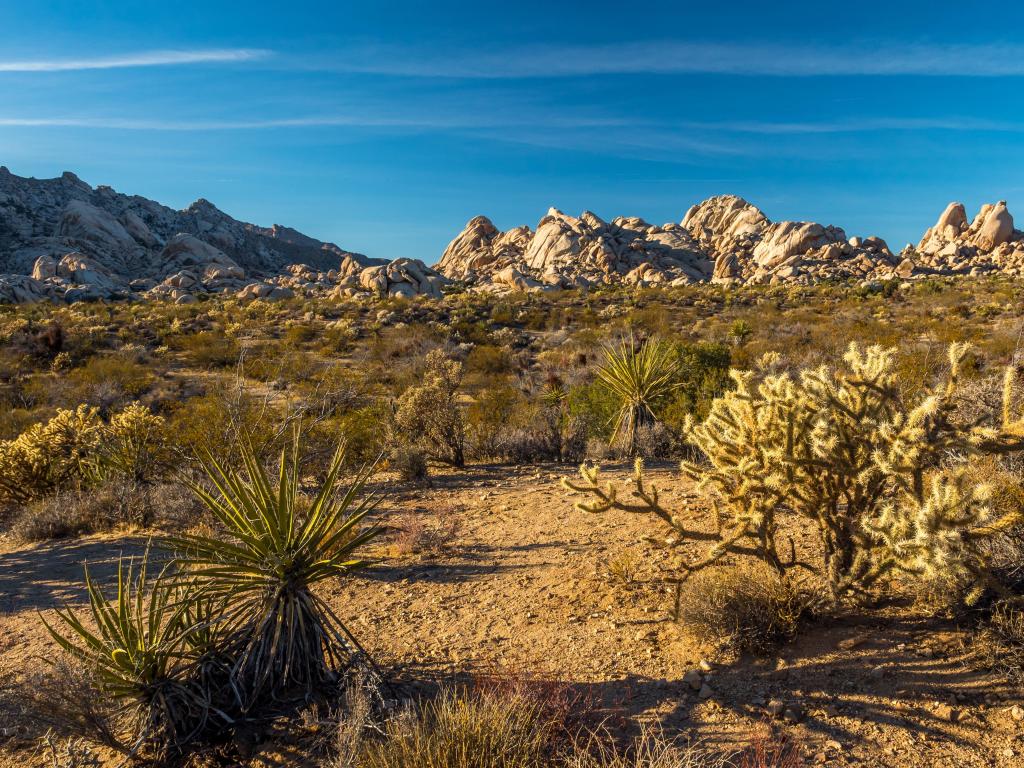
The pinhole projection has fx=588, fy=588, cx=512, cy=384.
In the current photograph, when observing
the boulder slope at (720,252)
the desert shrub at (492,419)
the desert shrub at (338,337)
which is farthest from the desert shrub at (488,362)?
the boulder slope at (720,252)

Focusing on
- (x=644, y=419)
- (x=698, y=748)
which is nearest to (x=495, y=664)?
(x=698, y=748)

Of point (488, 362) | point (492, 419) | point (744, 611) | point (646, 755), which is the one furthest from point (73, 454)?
point (488, 362)

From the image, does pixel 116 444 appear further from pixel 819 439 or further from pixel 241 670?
pixel 819 439

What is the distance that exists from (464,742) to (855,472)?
2915 mm

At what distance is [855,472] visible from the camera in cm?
385

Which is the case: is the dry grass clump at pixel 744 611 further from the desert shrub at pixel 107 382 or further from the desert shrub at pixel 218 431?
the desert shrub at pixel 107 382

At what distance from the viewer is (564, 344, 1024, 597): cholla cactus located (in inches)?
129

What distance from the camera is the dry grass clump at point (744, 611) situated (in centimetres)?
417

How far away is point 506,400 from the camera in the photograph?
41.4 feet

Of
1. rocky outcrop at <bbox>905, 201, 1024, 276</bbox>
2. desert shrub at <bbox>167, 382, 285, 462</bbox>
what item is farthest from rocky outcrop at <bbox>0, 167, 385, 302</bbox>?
rocky outcrop at <bbox>905, 201, 1024, 276</bbox>

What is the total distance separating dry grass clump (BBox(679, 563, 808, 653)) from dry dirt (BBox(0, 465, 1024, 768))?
0.11 meters

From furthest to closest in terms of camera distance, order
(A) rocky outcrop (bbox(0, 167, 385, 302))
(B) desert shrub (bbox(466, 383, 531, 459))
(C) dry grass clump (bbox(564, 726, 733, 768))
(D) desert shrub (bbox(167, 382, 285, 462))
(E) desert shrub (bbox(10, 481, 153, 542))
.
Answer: (A) rocky outcrop (bbox(0, 167, 385, 302))
(B) desert shrub (bbox(466, 383, 531, 459))
(D) desert shrub (bbox(167, 382, 285, 462))
(E) desert shrub (bbox(10, 481, 153, 542))
(C) dry grass clump (bbox(564, 726, 733, 768))

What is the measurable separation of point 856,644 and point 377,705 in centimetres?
325

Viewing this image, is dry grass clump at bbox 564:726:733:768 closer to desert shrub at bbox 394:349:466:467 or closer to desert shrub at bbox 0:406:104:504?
desert shrub at bbox 394:349:466:467
